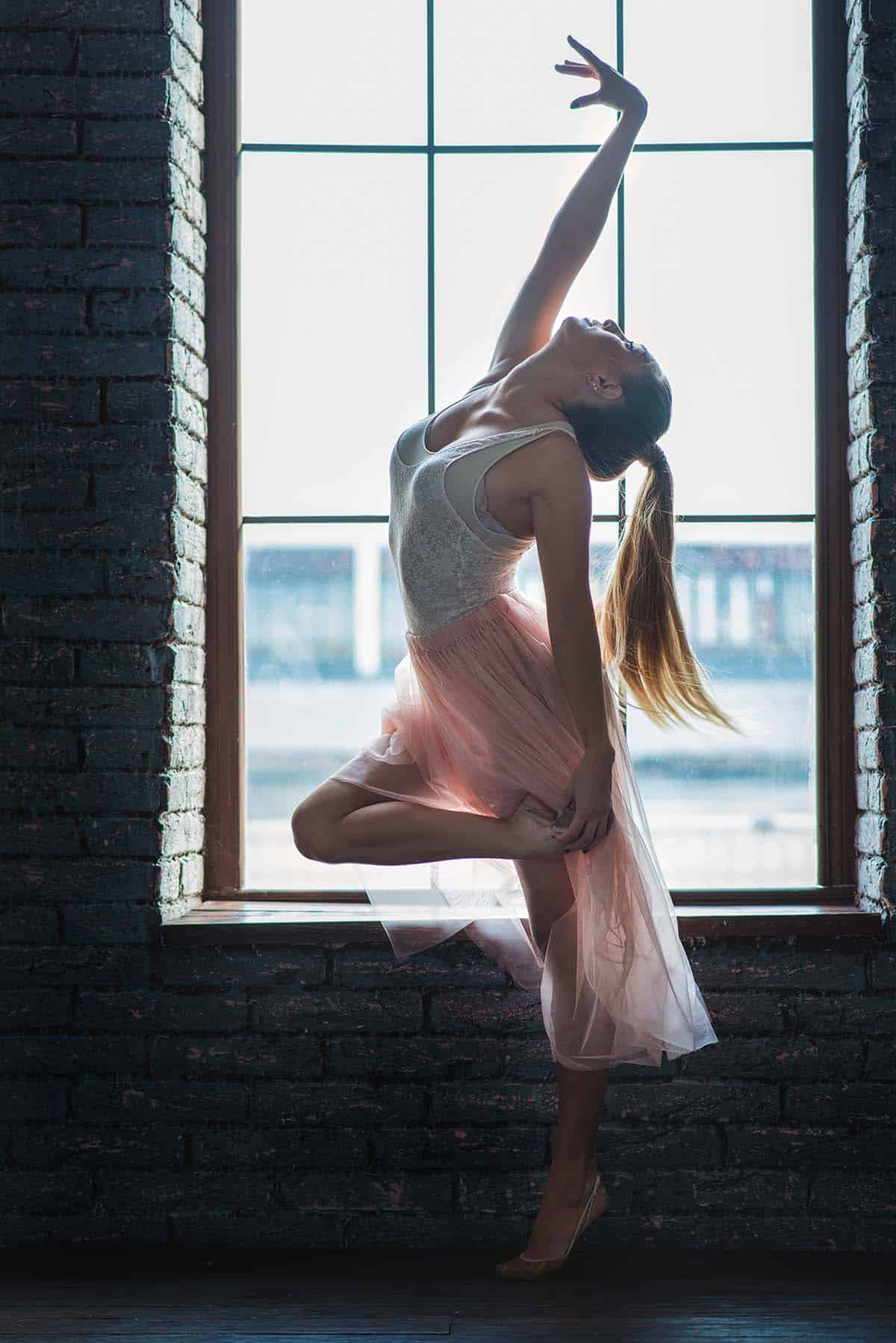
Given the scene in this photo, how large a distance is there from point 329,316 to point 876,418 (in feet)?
3.60

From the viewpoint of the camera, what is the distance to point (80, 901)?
2123 mm

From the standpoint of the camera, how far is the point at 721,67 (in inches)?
93.4

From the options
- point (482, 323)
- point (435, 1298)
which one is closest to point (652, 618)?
point (482, 323)

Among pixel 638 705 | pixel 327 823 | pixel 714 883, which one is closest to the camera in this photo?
pixel 327 823

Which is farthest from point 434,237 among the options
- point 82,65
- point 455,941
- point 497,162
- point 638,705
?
point 455,941

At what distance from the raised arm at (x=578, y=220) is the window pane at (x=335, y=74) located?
46 centimetres

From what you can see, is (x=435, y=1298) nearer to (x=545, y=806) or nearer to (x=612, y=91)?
(x=545, y=806)

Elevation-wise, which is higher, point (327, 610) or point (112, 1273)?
point (327, 610)

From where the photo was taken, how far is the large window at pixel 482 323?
2.35 meters

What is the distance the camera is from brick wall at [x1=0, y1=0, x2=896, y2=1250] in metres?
2.12

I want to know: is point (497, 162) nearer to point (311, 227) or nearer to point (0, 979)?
point (311, 227)

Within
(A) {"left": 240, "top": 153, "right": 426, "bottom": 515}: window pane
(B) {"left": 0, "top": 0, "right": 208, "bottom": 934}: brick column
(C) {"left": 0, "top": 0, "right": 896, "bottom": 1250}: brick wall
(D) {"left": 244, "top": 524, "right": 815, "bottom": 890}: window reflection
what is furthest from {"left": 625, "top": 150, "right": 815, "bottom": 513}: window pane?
(B) {"left": 0, "top": 0, "right": 208, "bottom": 934}: brick column

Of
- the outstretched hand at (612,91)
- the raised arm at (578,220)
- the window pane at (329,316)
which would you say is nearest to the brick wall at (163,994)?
the window pane at (329,316)

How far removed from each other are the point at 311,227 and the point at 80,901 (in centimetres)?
142
